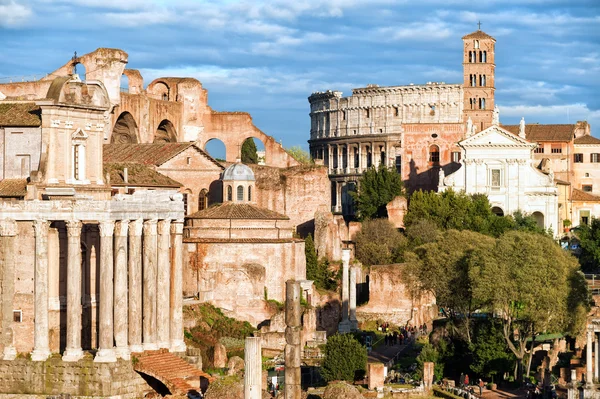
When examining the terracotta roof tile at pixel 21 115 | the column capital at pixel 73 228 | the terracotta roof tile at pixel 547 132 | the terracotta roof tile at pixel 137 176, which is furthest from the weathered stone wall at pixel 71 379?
the terracotta roof tile at pixel 547 132

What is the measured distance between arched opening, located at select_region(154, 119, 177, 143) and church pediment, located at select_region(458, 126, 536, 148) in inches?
707

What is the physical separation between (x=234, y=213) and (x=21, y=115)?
13.7 meters

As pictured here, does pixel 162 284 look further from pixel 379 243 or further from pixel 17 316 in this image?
pixel 379 243

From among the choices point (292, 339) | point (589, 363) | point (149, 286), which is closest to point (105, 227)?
point (149, 286)

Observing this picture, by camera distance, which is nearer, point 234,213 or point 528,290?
point 528,290

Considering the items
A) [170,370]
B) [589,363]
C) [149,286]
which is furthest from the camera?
[589,363]

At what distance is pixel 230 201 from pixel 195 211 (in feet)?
11.0

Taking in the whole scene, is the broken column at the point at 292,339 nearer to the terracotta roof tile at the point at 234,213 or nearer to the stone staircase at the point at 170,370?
the stone staircase at the point at 170,370

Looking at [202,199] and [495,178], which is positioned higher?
[495,178]

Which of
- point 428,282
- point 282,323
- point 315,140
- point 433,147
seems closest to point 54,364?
point 282,323

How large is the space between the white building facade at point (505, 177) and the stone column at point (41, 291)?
144 ft

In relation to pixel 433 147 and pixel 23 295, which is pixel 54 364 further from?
pixel 433 147

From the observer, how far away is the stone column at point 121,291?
46438 millimetres

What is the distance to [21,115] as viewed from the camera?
50688mm
